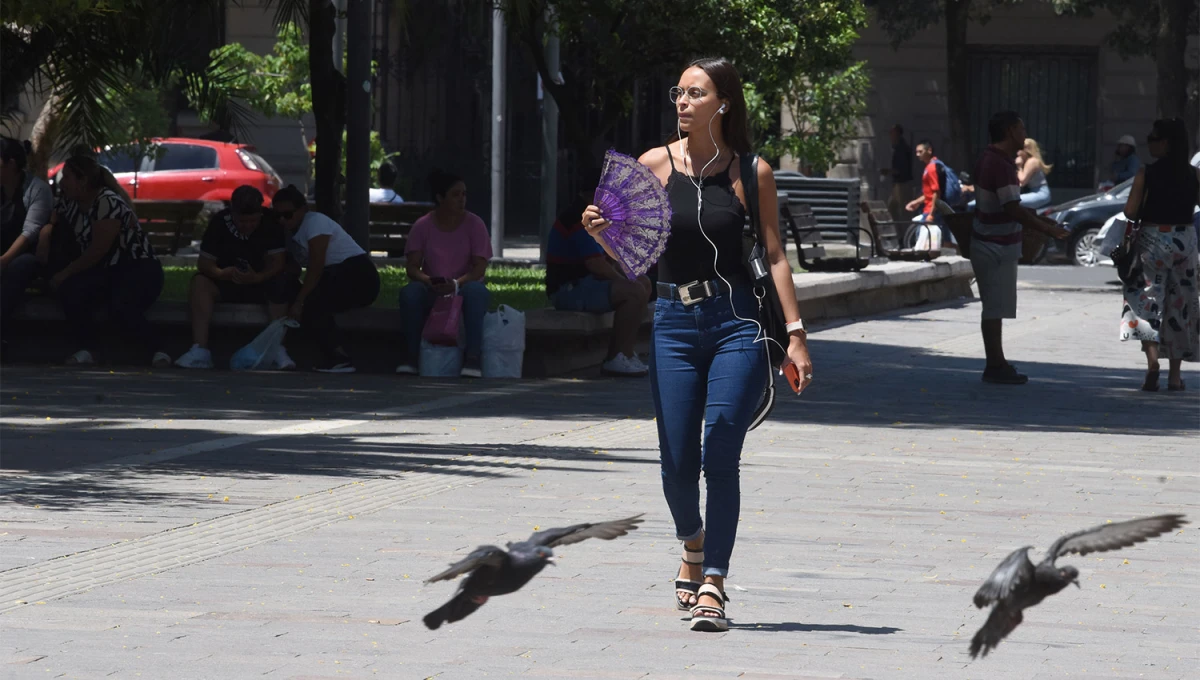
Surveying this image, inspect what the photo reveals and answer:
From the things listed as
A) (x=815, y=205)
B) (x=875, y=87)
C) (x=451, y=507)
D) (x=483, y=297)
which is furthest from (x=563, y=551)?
(x=875, y=87)

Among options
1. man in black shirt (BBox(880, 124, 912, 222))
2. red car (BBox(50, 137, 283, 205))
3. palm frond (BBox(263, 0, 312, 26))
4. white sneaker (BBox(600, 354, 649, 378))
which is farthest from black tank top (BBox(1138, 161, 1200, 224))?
man in black shirt (BBox(880, 124, 912, 222))

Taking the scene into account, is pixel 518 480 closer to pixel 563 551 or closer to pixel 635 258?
pixel 563 551

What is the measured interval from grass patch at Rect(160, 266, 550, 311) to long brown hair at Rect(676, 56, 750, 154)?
8552 millimetres

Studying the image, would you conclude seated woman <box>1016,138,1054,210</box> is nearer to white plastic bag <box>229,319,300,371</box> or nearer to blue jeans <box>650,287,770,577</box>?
white plastic bag <box>229,319,300,371</box>

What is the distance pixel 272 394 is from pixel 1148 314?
5.47m

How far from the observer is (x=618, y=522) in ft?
17.6

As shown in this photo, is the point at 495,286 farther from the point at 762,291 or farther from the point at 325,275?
the point at 762,291

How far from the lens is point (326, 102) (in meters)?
15.3

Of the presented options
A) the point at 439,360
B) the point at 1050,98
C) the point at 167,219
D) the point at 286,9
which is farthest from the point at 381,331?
the point at 1050,98

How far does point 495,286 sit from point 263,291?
16.9 ft

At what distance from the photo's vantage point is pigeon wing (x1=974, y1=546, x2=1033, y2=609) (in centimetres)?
471

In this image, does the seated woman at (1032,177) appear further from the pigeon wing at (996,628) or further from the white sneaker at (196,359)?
the pigeon wing at (996,628)

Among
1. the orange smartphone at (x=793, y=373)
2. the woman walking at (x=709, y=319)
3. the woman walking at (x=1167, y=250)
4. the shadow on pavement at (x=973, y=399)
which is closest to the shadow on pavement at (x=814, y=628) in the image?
the woman walking at (x=709, y=319)

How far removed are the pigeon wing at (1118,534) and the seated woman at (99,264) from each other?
9.50 meters
